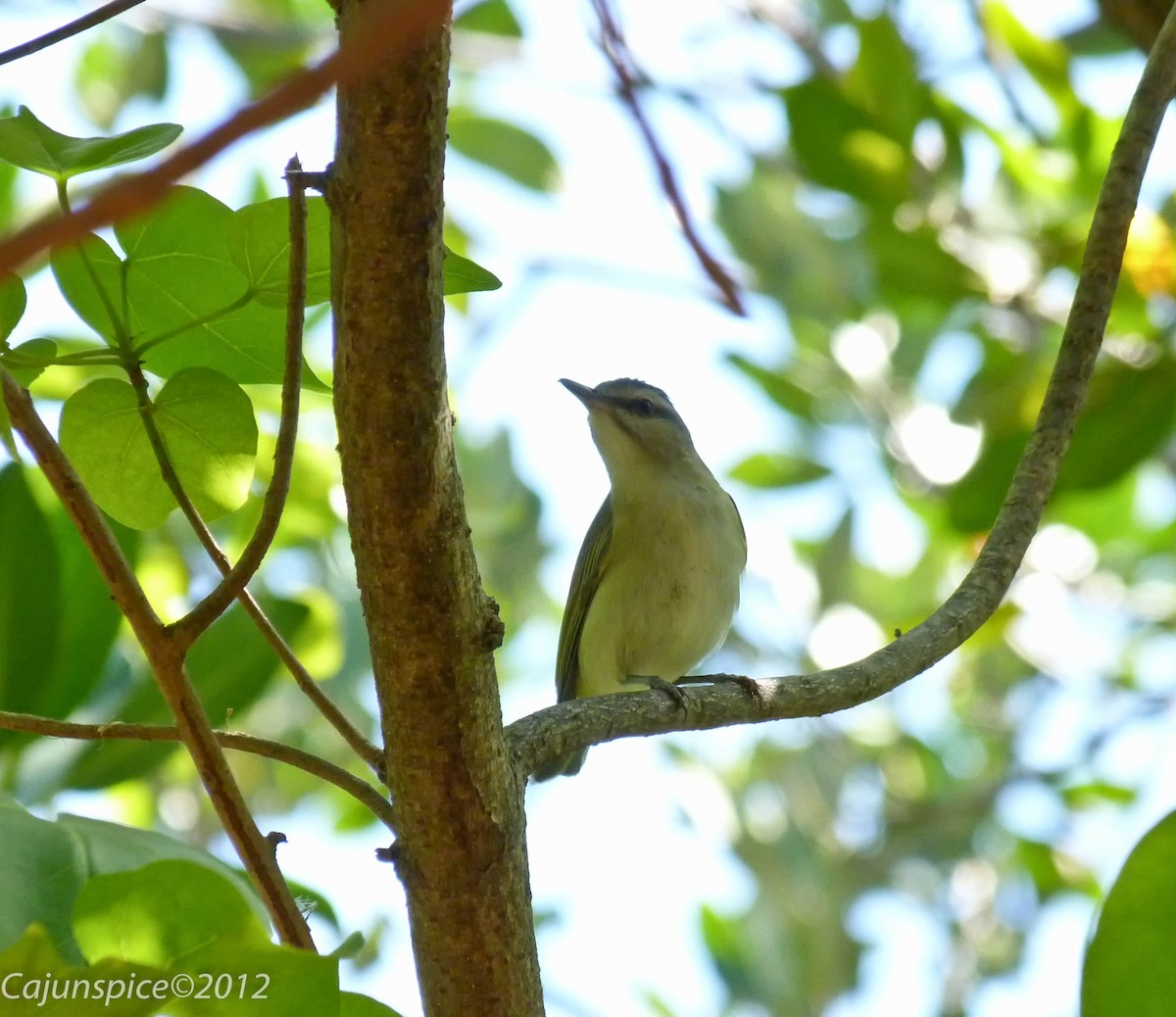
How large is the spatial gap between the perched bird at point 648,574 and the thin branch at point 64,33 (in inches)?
160

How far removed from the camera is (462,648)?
1.99 m

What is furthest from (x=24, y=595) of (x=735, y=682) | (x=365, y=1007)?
(x=735, y=682)

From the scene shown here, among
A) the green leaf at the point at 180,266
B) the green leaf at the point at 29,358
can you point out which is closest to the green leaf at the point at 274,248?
the green leaf at the point at 180,266

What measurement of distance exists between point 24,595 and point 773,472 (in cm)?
361

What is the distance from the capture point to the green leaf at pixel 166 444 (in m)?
2.07

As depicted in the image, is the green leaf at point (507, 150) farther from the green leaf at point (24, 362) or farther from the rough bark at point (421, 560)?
the rough bark at point (421, 560)

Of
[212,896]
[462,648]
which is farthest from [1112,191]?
[212,896]

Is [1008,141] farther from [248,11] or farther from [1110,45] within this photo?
[248,11]

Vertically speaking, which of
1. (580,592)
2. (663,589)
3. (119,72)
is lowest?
(663,589)

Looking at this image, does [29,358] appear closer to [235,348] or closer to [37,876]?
[235,348]

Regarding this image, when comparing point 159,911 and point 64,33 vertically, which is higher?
point 64,33

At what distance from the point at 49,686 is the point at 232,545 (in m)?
1.54

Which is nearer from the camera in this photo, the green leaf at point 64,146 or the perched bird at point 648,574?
the green leaf at point 64,146

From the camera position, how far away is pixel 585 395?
619cm
